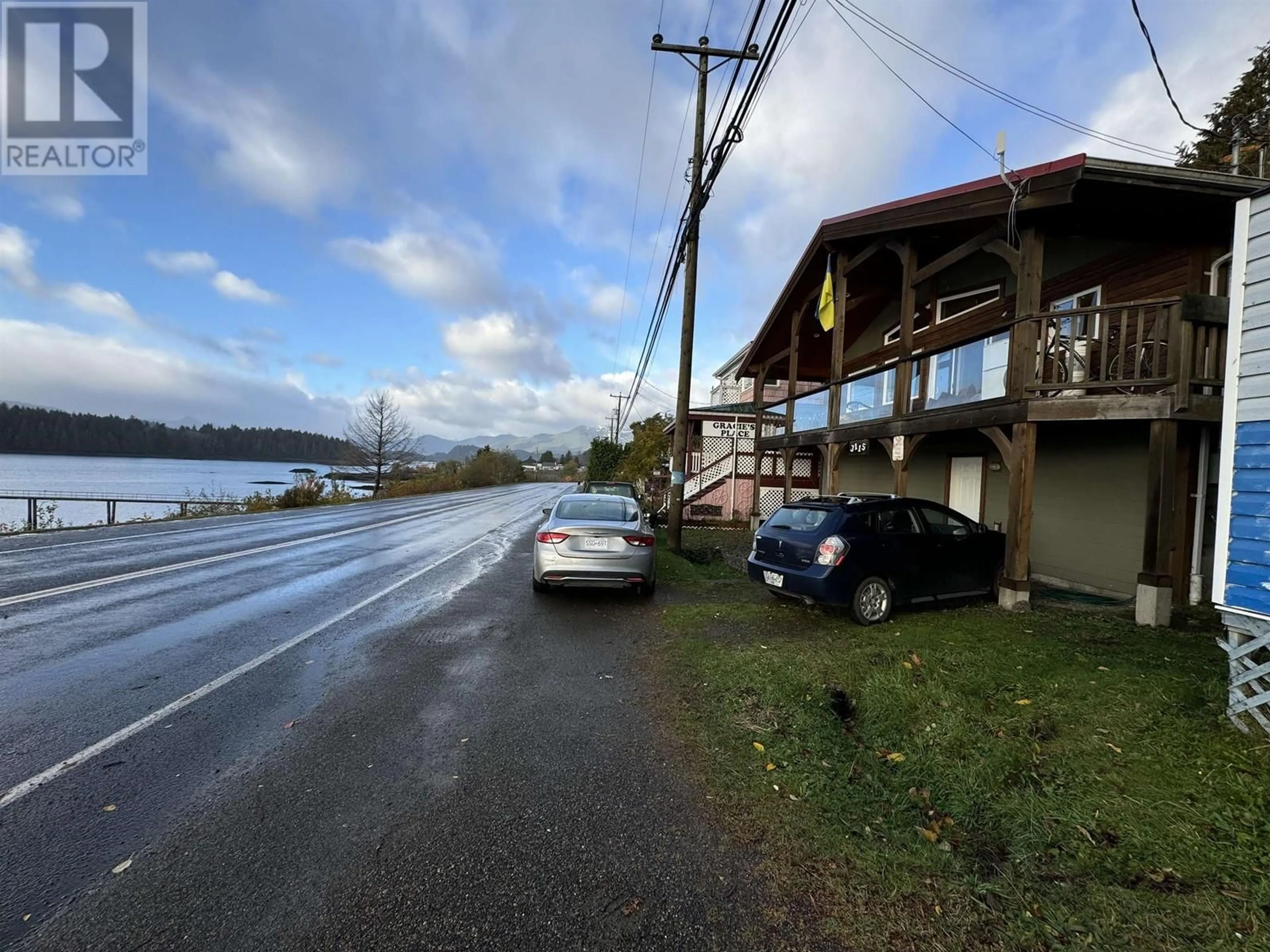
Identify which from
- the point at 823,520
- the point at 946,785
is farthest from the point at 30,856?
the point at 823,520

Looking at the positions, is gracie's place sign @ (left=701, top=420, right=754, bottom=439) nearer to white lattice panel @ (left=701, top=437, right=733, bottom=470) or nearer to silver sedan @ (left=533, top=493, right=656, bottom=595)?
white lattice panel @ (left=701, top=437, right=733, bottom=470)

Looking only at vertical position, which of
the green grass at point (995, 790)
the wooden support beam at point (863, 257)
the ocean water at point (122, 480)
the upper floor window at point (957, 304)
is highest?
the wooden support beam at point (863, 257)

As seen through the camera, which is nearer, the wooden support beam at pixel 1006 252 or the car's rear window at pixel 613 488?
the wooden support beam at pixel 1006 252

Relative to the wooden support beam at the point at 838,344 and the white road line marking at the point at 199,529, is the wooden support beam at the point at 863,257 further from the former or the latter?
the white road line marking at the point at 199,529

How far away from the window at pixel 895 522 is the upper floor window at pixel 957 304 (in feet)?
18.8

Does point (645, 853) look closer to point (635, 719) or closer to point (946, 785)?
point (635, 719)

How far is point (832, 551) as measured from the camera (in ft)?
21.3

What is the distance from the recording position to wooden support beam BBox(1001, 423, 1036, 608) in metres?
7.19

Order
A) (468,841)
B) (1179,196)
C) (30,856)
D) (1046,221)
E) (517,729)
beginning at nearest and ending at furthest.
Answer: (30,856), (468,841), (517,729), (1179,196), (1046,221)

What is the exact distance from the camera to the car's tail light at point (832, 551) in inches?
255

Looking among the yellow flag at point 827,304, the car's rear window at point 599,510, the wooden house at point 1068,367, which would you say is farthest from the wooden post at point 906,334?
the car's rear window at point 599,510

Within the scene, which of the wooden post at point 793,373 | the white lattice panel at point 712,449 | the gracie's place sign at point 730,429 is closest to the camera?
the wooden post at point 793,373

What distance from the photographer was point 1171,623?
647cm

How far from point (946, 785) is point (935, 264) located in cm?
880
